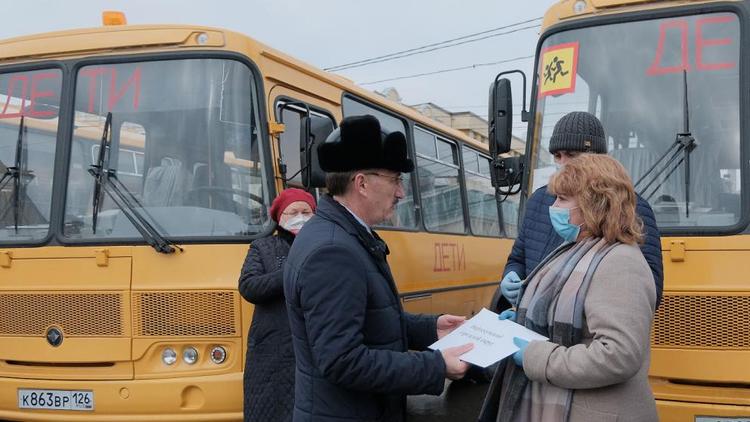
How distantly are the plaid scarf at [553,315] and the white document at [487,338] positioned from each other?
0.23ft

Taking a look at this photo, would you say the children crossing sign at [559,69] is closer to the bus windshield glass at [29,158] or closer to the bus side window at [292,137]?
the bus side window at [292,137]

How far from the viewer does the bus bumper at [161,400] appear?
15.1 feet

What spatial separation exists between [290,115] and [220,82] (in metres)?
0.54

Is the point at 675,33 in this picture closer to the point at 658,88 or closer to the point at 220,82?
the point at 658,88

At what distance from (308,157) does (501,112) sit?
1296 mm

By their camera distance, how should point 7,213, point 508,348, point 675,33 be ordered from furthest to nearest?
point 7,213 → point 675,33 → point 508,348

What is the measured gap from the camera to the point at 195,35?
4.99 meters

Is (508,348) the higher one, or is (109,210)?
(109,210)

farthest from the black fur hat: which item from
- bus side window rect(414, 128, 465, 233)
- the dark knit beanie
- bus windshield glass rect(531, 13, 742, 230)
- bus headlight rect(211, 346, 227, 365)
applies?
bus side window rect(414, 128, 465, 233)

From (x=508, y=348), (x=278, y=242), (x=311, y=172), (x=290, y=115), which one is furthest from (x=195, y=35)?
(x=508, y=348)

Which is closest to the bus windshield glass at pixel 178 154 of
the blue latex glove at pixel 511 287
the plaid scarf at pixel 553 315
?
the blue latex glove at pixel 511 287

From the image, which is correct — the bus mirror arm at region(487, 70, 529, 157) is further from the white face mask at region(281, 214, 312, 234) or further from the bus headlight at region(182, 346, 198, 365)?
the bus headlight at region(182, 346, 198, 365)

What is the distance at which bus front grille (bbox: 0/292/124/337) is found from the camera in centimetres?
481

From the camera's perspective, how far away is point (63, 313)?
16.0 ft
